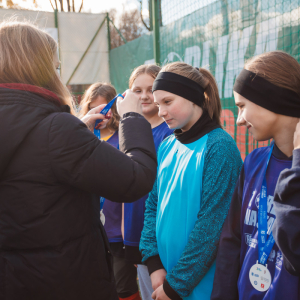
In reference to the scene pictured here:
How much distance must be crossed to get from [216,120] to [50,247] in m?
1.22

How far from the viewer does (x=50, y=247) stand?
1.18 metres

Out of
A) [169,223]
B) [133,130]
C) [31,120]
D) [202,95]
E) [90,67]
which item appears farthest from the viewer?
[90,67]

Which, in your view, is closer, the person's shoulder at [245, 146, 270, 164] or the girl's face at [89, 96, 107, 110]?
the person's shoulder at [245, 146, 270, 164]

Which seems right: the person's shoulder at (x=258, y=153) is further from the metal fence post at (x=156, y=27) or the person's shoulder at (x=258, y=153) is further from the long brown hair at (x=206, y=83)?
the metal fence post at (x=156, y=27)

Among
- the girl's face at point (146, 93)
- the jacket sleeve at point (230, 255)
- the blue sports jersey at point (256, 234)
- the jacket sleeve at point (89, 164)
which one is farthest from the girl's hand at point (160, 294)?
the girl's face at point (146, 93)

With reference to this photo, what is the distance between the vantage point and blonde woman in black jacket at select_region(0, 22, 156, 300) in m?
1.11

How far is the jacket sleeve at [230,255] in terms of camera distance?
1.37 meters

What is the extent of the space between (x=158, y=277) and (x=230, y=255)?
1.69 ft

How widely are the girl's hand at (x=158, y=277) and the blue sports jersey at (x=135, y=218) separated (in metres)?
0.50

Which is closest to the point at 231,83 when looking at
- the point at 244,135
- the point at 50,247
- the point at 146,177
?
the point at 244,135

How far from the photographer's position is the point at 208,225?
1528mm

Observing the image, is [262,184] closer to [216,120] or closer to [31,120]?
[216,120]

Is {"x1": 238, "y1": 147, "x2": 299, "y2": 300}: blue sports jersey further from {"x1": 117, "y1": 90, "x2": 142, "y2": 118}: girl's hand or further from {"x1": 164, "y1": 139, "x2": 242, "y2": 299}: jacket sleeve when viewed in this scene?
{"x1": 117, "y1": 90, "x2": 142, "y2": 118}: girl's hand

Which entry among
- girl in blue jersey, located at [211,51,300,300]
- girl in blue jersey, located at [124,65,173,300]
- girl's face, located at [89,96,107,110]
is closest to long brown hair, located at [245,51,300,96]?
girl in blue jersey, located at [211,51,300,300]
